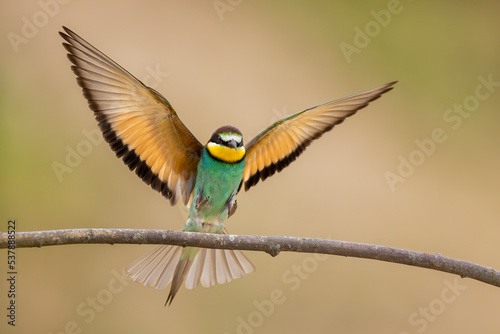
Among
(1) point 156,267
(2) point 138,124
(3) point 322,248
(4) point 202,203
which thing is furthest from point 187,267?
(3) point 322,248

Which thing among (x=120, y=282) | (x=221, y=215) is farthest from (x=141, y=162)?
(x=120, y=282)

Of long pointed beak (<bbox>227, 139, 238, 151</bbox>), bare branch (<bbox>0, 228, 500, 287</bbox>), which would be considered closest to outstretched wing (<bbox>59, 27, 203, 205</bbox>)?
long pointed beak (<bbox>227, 139, 238, 151</bbox>)

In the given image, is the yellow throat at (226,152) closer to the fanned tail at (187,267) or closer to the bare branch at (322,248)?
the fanned tail at (187,267)

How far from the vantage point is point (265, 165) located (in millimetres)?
1849

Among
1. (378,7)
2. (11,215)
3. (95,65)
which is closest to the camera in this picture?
(95,65)

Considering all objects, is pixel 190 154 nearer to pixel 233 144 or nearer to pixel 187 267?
pixel 233 144

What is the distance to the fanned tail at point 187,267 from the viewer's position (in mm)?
1697

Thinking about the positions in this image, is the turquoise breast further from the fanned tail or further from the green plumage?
the fanned tail

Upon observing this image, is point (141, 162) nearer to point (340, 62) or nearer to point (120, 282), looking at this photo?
point (120, 282)

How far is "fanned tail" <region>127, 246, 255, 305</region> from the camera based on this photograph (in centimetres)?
170

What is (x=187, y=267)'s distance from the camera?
1.75m

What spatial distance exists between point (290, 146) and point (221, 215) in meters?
0.31

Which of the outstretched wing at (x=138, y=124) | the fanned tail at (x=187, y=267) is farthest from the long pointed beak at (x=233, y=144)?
the fanned tail at (x=187, y=267)

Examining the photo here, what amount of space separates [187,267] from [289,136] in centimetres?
51
